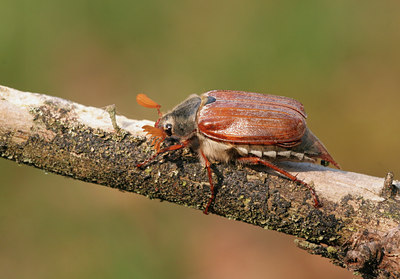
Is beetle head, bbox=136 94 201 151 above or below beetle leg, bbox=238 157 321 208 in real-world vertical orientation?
above

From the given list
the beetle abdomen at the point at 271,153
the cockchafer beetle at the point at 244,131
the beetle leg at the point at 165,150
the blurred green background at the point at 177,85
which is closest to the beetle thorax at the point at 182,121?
the cockchafer beetle at the point at 244,131

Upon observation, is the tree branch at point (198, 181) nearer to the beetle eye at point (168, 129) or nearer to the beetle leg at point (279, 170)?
the beetle leg at point (279, 170)

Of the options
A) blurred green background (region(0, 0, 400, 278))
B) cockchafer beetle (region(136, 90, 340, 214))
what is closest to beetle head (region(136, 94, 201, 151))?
cockchafer beetle (region(136, 90, 340, 214))

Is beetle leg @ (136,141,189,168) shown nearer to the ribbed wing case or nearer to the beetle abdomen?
the ribbed wing case

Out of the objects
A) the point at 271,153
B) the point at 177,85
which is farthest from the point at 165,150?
the point at 177,85

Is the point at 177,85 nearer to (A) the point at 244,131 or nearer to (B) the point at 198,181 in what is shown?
(A) the point at 244,131

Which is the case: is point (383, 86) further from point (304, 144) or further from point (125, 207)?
point (125, 207)
